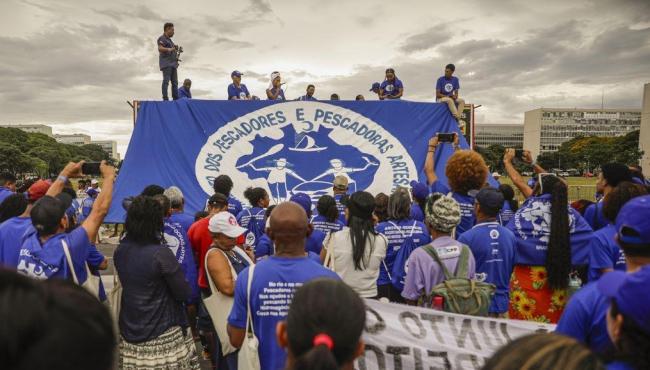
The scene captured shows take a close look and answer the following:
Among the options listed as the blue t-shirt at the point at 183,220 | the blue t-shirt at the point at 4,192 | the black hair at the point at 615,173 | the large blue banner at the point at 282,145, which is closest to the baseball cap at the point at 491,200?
the black hair at the point at 615,173

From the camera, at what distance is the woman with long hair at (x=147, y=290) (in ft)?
10.1

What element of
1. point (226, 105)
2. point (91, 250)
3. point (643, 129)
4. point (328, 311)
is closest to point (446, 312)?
point (328, 311)

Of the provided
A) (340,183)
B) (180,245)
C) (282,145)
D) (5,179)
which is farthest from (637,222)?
(5,179)

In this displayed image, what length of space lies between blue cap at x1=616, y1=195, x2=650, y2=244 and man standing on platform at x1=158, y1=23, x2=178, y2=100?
29.7ft

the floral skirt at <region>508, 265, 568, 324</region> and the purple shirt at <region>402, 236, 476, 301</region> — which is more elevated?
the purple shirt at <region>402, 236, 476, 301</region>

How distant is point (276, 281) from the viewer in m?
2.38

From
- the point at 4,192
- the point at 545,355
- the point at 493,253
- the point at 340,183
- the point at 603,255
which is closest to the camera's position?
→ the point at 545,355

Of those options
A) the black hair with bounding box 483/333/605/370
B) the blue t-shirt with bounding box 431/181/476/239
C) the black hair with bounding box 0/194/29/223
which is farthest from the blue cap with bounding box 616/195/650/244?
the black hair with bounding box 0/194/29/223

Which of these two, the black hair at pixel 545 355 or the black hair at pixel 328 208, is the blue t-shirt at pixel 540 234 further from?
the black hair at pixel 545 355

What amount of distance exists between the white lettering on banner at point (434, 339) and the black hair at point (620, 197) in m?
1.05

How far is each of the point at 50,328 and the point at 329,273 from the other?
171 centimetres

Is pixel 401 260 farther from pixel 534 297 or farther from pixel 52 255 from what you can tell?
pixel 52 255

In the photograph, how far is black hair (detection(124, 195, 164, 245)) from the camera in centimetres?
309

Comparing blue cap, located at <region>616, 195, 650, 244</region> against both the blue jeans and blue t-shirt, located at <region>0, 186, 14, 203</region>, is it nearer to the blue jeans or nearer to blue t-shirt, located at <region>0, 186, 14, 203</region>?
blue t-shirt, located at <region>0, 186, 14, 203</region>
